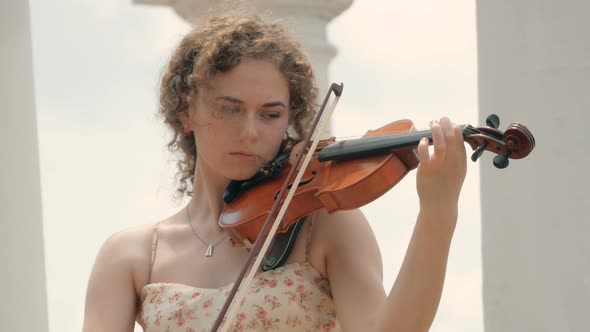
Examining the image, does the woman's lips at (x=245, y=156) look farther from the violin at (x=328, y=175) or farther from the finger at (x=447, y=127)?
the finger at (x=447, y=127)

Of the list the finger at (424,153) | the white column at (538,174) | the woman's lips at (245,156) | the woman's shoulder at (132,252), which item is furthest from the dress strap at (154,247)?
the white column at (538,174)

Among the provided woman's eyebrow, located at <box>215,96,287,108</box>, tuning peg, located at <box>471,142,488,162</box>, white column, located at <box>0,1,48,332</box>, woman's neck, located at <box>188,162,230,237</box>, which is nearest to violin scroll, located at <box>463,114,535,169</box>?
tuning peg, located at <box>471,142,488,162</box>

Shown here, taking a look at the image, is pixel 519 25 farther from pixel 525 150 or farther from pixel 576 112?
pixel 525 150

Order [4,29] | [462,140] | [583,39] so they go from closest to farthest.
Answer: [462,140], [583,39], [4,29]

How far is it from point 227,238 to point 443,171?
822 mm

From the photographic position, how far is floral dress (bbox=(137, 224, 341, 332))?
398 cm

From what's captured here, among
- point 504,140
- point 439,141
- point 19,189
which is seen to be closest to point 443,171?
point 439,141

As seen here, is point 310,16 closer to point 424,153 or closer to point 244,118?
point 244,118

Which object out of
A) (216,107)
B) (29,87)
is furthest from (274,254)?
(29,87)

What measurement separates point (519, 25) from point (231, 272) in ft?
6.52

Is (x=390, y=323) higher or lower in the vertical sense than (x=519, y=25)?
lower

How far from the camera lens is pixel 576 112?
217 inches

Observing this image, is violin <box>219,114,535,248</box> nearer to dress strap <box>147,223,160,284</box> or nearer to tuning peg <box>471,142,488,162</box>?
tuning peg <box>471,142,488,162</box>

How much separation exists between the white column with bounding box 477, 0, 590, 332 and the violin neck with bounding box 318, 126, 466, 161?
163 centimetres
